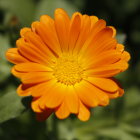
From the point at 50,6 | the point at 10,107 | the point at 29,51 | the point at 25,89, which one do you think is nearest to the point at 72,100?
the point at 25,89

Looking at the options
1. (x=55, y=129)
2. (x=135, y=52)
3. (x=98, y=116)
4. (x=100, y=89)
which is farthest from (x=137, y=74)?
(x=100, y=89)

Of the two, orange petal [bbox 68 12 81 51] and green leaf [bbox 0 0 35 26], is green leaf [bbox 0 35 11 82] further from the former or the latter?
orange petal [bbox 68 12 81 51]

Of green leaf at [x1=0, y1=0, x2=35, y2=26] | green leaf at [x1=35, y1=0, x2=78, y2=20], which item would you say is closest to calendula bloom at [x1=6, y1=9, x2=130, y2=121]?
green leaf at [x1=35, y1=0, x2=78, y2=20]

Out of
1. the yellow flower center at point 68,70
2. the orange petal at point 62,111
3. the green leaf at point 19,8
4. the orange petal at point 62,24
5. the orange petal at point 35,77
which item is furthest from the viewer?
the green leaf at point 19,8

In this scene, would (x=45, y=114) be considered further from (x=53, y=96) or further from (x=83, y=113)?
(x=83, y=113)

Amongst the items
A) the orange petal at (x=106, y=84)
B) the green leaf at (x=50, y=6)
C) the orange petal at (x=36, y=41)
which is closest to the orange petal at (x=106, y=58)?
the orange petal at (x=106, y=84)

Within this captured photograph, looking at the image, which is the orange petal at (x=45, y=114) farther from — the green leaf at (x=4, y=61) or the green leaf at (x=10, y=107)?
the green leaf at (x=4, y=61)

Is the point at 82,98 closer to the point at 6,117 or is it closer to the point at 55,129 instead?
the point at 6,117
